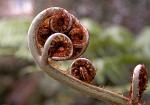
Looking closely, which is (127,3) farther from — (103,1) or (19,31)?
(19,31)

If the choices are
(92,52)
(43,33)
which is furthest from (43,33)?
(92,52)

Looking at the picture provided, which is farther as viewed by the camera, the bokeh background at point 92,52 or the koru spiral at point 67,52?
the bokeh background at point 92,52

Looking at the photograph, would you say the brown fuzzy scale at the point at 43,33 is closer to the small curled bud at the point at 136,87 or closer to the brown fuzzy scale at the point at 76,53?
the brown fuzzy scale at the point at 76,53

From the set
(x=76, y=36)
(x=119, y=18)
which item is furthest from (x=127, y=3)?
(x=76, y=36)

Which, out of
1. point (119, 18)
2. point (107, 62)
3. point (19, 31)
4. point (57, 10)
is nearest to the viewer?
point (57, 10)

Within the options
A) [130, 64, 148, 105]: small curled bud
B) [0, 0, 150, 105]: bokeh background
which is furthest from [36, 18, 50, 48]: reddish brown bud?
[0, 0, 150, 105]: bokeh background

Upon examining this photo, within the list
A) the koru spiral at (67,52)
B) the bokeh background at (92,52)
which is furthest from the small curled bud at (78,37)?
the bokeh background at (92,52)

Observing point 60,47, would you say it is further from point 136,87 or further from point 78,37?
point 136,87
